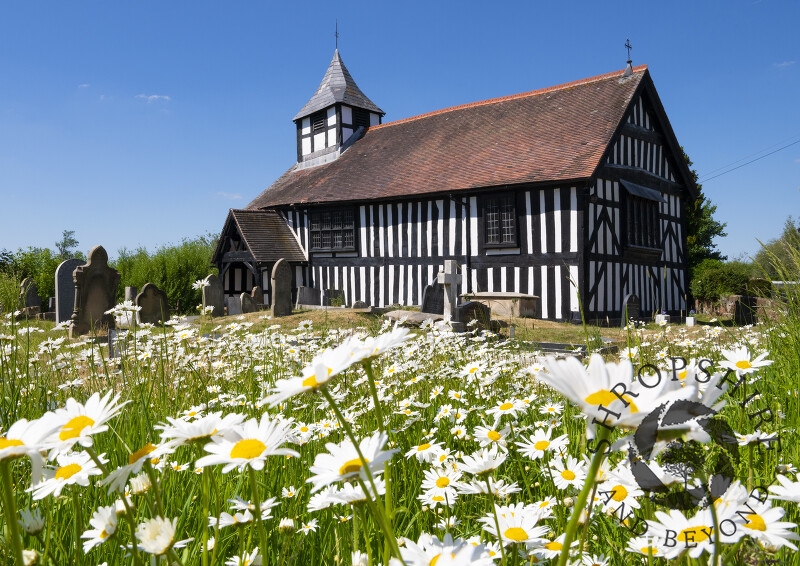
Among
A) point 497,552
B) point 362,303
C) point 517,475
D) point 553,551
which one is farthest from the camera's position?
point 362,303

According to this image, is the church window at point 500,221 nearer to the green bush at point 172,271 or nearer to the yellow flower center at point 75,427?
the green bush at point 172,271

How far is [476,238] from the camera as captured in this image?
61.8 feet

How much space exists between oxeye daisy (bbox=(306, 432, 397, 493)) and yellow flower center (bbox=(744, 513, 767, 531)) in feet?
1.71

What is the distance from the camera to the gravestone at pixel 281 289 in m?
17.3

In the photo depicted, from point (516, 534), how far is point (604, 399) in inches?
23.6

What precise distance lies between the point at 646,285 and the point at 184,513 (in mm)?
19878

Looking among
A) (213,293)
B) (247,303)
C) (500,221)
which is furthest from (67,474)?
(247,303)

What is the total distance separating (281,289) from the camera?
1747cm

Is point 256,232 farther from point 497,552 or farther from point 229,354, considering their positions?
point 497,552

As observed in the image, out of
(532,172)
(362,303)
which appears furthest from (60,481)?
(362,303)

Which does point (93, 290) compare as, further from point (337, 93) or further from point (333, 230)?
point (337, 93)

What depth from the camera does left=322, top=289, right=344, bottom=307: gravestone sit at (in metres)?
21.5

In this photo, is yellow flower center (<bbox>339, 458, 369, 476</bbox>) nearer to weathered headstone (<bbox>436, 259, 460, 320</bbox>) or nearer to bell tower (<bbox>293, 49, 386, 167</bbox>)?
weathered headstone (<bbox>436, 259, 460, 320</bbox>)

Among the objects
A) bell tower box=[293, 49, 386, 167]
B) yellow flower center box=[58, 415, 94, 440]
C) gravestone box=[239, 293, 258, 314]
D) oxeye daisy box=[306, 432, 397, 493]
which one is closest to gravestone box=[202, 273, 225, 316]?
gravestone box=[239, 293, 258, 314]
